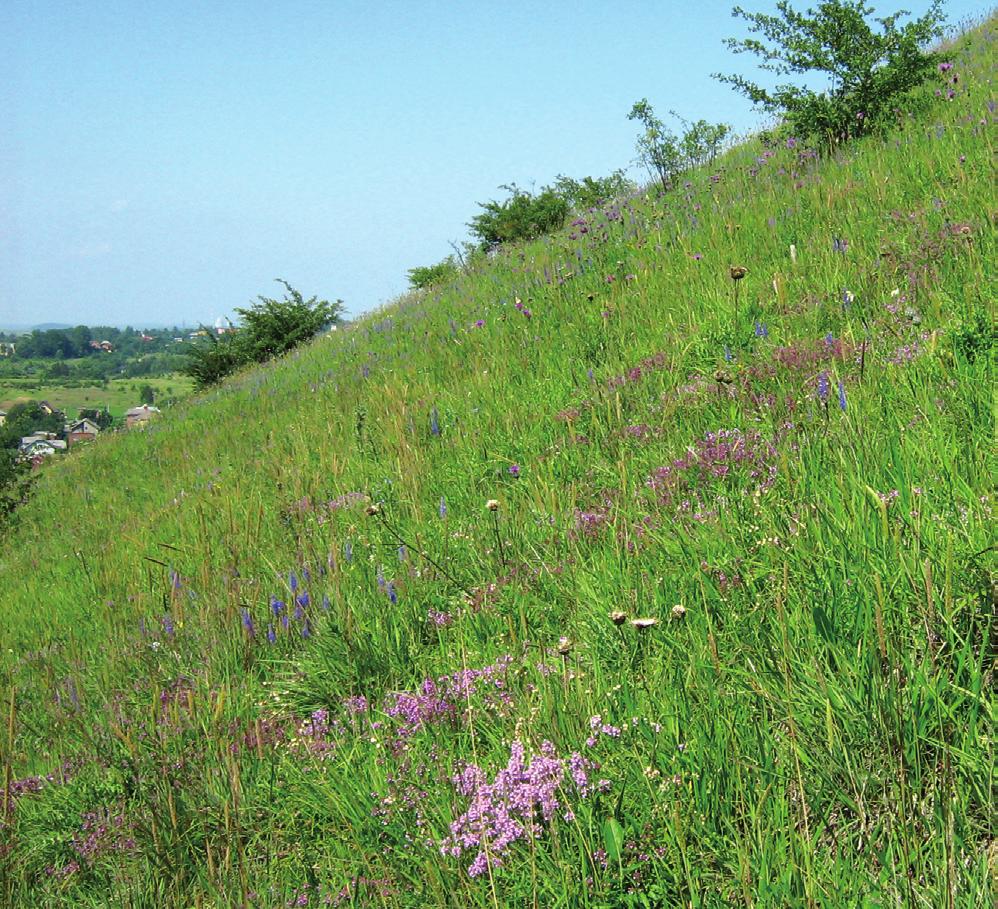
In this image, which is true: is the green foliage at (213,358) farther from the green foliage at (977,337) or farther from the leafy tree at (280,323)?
the green foliage at (977,337)

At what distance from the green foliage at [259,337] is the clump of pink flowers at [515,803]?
76.5ft

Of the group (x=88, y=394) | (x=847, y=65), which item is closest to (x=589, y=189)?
(x=847, y=65)

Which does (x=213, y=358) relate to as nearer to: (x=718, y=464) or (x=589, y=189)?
(x=589, y=189)

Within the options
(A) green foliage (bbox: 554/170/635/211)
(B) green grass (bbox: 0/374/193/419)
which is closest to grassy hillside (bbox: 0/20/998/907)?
(A) green foliage (bbox: 554/170/635/211)

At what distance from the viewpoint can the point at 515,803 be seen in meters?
1.53

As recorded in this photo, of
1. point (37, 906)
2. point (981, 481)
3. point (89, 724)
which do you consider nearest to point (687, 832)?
point (981, 481)

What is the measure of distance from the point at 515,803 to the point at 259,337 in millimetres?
25195

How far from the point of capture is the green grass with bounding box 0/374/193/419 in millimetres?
137375

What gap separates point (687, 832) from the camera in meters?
1.40

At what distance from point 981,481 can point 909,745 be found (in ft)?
3.09

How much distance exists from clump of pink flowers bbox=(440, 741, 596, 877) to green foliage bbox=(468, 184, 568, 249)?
Result: 18.5 metres

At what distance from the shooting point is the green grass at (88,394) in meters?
137

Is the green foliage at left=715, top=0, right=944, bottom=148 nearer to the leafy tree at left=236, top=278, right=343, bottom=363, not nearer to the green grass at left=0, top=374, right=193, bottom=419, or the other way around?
the leafy tree at left=236, top=278, right=343, bottom=363

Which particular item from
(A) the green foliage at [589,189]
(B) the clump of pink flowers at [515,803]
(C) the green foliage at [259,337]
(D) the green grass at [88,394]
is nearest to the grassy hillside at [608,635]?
(B) the clump of pink flowers at [515,803]
